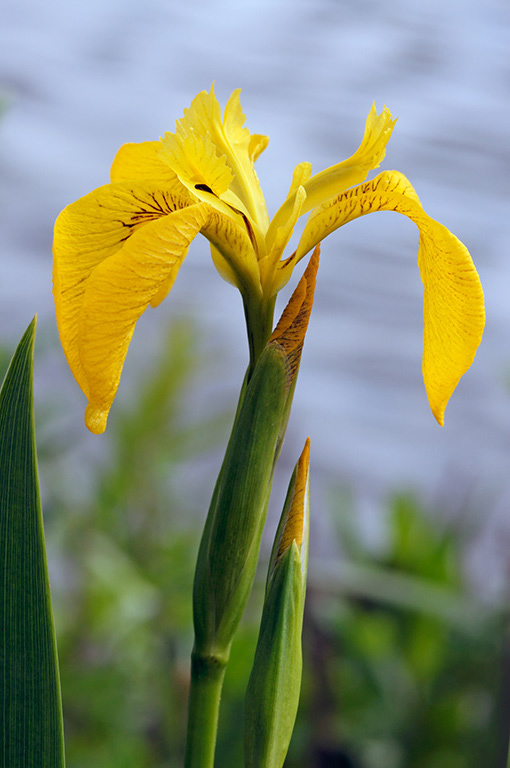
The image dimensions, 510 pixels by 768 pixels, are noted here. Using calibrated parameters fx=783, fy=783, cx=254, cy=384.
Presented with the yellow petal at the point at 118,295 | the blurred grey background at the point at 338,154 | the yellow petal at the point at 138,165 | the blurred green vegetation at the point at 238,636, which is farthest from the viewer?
the blurred grey background at the point at 338,154

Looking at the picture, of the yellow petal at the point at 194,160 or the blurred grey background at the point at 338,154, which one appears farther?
the blurred grey background at the point at 338,154

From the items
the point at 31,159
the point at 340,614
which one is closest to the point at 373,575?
the point at 340,614

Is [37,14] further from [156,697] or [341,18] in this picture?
[156,697]

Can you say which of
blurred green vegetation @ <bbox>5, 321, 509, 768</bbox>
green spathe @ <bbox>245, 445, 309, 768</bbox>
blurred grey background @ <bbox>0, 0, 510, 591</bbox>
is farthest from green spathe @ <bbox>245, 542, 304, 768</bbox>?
blurred grey background @ <bbox>0, 0, 510, 591</bbox>

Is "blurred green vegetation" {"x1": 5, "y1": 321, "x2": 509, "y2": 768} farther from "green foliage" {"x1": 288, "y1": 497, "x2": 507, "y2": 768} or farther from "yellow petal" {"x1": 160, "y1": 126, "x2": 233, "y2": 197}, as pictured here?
"yellow petal" {"x1": 160, "y1": 126, "x2": 233, "y2": 197}

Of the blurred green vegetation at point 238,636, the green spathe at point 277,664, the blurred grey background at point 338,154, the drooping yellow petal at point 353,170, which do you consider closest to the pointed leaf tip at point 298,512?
the green spathe at point 277,664

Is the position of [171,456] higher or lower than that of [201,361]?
lower

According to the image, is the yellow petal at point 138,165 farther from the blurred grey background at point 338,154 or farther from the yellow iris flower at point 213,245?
the blurred grey background at point 338,154
